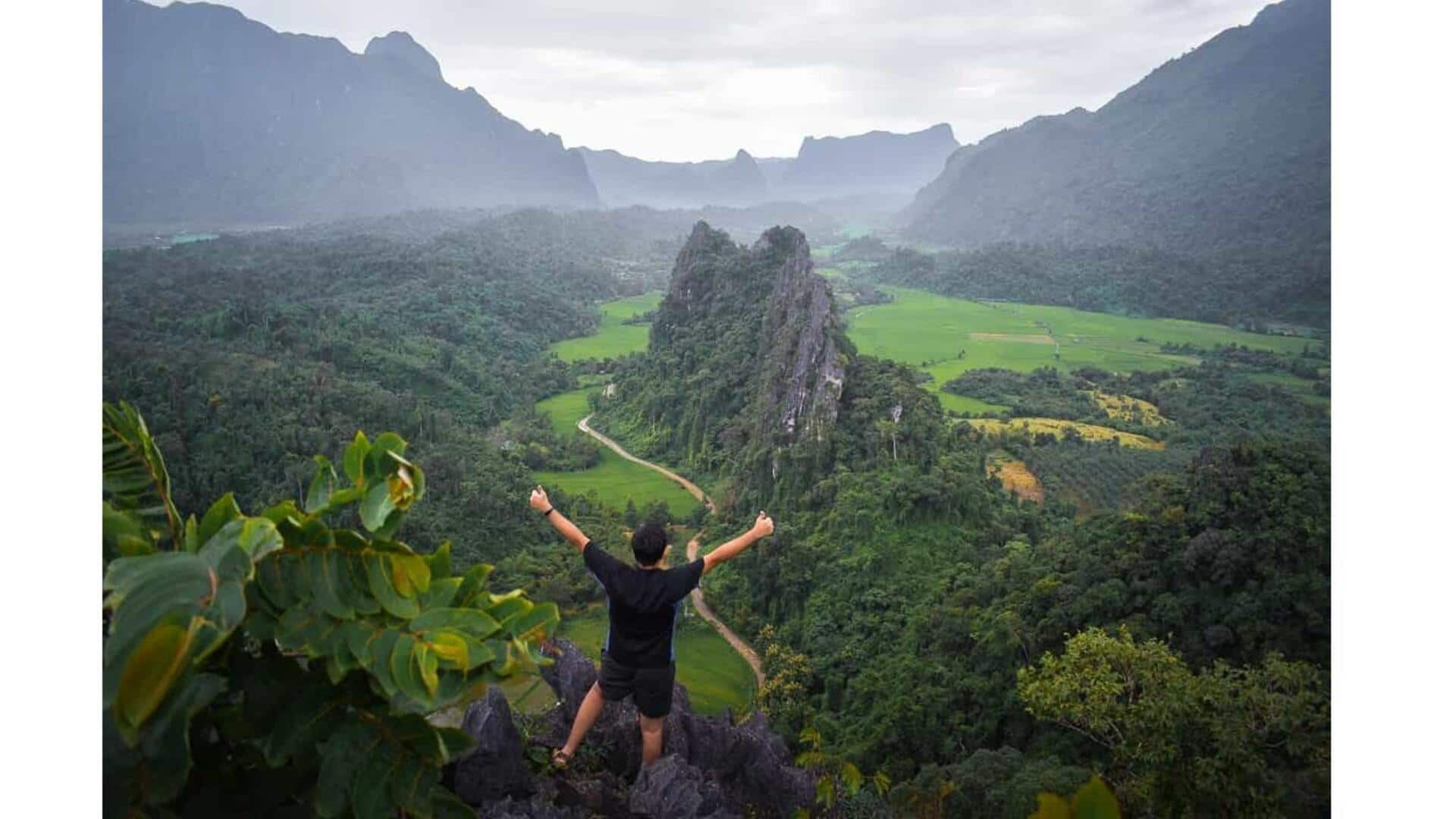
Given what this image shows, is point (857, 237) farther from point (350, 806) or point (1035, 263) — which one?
point (350, 806)

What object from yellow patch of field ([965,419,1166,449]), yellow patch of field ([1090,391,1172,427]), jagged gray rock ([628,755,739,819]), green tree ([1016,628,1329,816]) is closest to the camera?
jagged gray rock ([628,755,739,819])

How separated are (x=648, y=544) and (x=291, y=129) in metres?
41.2

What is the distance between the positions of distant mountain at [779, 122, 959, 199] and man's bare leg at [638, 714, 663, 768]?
6173cm

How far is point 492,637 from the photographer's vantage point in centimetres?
129

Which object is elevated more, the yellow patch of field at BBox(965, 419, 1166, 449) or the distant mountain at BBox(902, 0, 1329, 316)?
the distant mountain at BBox(902, 0, 1329, 316)

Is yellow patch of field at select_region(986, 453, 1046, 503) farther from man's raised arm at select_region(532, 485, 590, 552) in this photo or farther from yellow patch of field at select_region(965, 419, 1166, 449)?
man's raised arm at select_region(532, 485, 590, 552)

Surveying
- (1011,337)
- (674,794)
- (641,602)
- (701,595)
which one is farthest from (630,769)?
(1011,337)

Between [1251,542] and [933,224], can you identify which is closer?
[1251,542]

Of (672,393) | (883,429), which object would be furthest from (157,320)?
(883,429)

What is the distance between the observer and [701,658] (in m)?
15.2

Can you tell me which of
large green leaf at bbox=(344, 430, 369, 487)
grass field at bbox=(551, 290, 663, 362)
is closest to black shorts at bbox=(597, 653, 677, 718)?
large green leaf at bbox=(344, 430, 369, 487)

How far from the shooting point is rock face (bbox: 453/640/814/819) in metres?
2.17

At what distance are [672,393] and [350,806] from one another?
2749 cm

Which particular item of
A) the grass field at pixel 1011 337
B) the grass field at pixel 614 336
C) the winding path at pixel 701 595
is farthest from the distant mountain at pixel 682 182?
the winding path at pixel 701 595
